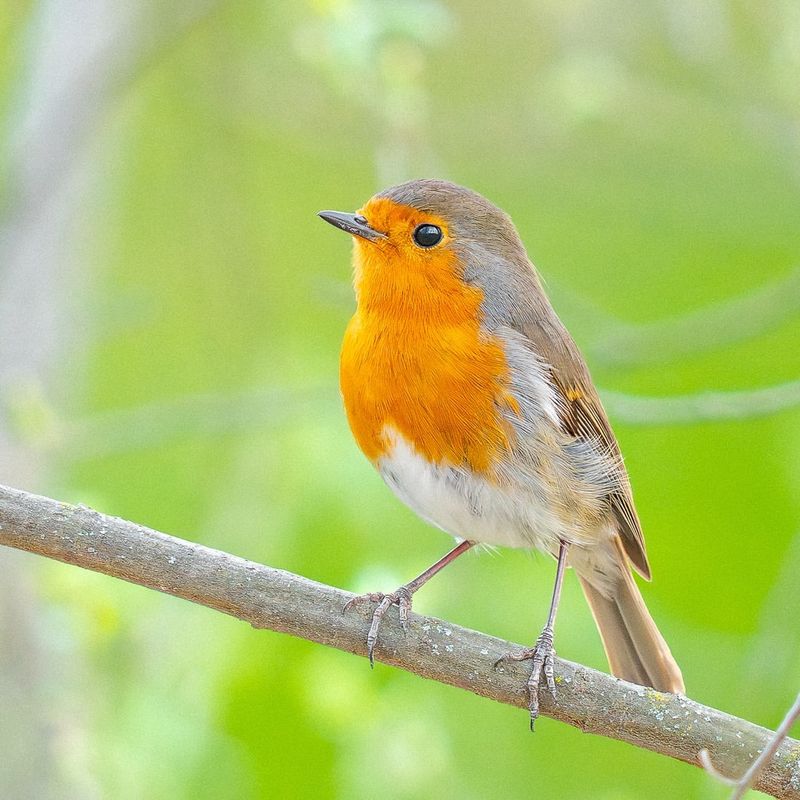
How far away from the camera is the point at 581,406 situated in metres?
4.36

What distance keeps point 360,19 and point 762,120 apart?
1.58 metres

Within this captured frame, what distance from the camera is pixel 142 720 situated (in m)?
4.33

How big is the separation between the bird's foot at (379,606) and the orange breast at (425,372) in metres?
0.43

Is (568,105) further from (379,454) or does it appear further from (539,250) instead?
(539,250)

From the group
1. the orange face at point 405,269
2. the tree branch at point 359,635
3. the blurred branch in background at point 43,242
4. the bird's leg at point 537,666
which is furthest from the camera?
the blurred branch in background at point 43,242

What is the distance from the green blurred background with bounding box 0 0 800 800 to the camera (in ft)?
14.8

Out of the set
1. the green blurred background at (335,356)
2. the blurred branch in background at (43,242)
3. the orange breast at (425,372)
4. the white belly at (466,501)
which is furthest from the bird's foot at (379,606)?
the blurred branch in background at (43,242)

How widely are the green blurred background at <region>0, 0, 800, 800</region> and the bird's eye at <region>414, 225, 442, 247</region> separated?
706mm

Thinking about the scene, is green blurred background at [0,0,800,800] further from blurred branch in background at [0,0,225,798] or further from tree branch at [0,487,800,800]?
tree branch at [0,487,800,800]

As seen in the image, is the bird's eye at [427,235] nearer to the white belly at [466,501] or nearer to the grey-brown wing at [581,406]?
the grey-brown wing at [581,406]

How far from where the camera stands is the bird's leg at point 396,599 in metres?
3.51

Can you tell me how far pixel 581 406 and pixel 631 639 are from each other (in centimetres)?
84

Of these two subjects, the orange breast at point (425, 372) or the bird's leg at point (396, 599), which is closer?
the bird's leg at point (396, 599)

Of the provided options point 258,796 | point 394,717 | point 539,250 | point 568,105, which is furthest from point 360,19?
point 539,250
